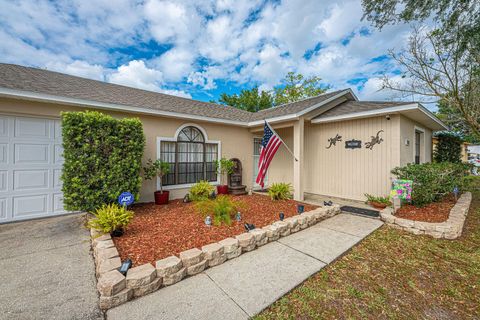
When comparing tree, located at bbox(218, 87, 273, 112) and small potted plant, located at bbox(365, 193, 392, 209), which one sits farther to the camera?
tree, located at bbox(218, 87, 273, 112)

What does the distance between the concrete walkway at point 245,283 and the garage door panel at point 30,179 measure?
14.9ft

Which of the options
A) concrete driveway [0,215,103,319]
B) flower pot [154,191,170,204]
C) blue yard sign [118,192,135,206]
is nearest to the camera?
concrete driveway [0,215,103,319]

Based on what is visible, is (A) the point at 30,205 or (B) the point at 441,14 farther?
(B) the point at 441,14

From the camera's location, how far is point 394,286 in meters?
2.49

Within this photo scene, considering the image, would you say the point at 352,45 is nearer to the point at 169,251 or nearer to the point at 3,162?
the point at 169,251

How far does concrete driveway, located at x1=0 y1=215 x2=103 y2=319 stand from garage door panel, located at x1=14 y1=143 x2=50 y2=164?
58.6 inches

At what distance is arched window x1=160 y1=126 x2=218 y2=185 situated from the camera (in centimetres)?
645

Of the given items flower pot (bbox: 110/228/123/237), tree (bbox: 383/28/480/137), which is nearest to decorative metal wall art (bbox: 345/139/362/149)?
tree (bbox: 383/28/480/137)

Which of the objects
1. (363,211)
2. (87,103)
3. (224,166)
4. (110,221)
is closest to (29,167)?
(87,103)

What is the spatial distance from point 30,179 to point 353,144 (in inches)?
360

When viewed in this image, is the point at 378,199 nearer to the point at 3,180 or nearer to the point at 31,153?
the point at 31,153

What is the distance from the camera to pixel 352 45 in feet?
28.9

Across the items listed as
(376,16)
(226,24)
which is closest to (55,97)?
(226,24)

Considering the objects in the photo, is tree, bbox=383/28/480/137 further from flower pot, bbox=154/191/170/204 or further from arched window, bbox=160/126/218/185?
flower pot, bbox=154/191/170/204
